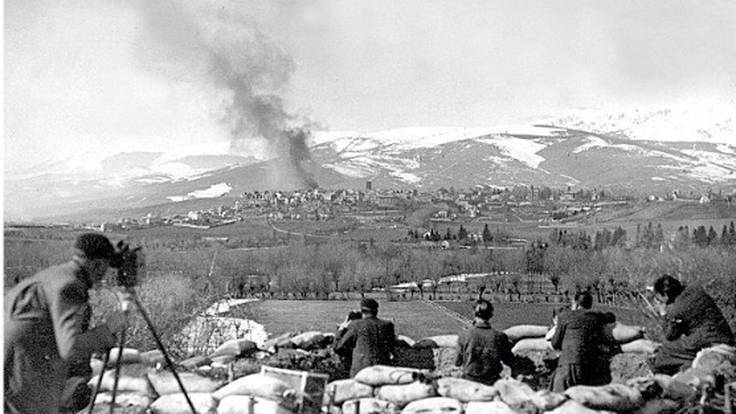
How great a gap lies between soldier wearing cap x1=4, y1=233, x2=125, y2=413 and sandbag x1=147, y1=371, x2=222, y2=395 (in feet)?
2.13

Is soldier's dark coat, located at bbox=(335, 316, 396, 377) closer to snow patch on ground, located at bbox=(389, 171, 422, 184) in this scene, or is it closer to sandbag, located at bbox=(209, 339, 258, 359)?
sandbag, located at bbox=(209, 339, 258, 359)

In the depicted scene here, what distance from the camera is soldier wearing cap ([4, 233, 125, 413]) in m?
2.20

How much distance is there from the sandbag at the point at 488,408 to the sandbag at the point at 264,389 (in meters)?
0.66

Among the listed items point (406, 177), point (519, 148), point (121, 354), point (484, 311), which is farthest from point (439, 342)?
point (519, 148)

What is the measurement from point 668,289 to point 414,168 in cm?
335

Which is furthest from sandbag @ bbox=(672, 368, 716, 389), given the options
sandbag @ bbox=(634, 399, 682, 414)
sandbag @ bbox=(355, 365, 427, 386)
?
sandbag @ bbox=(355, 365, 427, 386)

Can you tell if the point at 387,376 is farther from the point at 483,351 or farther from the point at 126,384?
the point at 126,384

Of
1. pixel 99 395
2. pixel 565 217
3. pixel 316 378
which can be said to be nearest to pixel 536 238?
pixel 565 217

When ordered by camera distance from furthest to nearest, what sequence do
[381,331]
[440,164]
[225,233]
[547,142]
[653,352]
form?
[547,142]
[440,164]
[225,233]
[653,352]
[381,331]

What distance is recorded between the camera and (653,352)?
3977 mm

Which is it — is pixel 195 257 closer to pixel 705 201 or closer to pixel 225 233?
pixel 225 233

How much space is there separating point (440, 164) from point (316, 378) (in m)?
4.00

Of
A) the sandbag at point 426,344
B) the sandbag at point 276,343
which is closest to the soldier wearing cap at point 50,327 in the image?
the sandbag at point 276,343

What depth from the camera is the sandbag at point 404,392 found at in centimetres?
307
